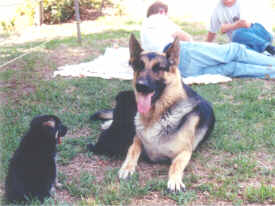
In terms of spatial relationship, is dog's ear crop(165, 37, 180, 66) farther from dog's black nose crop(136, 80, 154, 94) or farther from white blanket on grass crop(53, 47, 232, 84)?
white blanket on grass crop(53, 47, 232, 84)

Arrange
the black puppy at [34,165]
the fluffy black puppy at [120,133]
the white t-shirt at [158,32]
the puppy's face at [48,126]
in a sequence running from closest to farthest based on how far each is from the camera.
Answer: the black puppy at [34,165] → the puppy's face at [48,126] → the fluffy black puppy at [120,133] → the white t-shirt at [158,32]

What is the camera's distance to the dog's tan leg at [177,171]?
3.37 meters

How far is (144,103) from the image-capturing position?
3.83 m

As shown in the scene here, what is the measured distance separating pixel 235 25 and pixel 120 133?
5109mm

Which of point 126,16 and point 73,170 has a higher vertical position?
point 126,16

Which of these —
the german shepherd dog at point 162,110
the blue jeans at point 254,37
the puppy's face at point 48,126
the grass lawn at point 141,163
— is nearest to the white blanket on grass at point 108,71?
the grass lawn at point 141,163

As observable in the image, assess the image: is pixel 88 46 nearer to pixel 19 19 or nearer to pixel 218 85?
pixel 19 19

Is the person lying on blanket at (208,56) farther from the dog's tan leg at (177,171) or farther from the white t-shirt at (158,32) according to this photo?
the dog's tan leg at (177,171)

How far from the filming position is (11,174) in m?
3.04

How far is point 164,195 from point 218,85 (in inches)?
153

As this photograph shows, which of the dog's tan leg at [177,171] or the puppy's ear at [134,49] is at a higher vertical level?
the puppy's ear at [134,49]

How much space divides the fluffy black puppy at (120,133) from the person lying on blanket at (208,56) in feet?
9.77

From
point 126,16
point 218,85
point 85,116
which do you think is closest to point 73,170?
point 85,116

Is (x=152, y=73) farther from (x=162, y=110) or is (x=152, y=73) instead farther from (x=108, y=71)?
(x=108, y=71)
